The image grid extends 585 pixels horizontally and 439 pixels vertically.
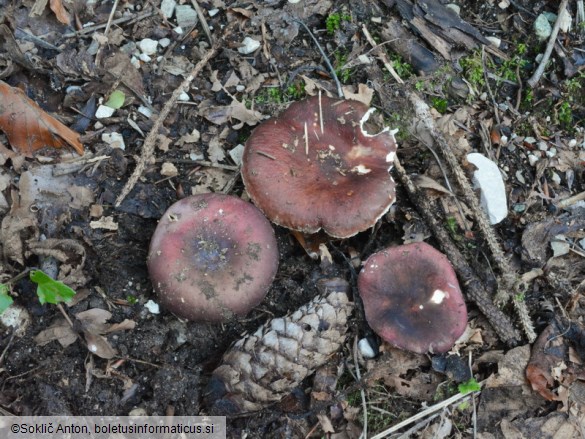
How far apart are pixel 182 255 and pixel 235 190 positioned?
0.74m

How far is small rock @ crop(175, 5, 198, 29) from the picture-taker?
411cm

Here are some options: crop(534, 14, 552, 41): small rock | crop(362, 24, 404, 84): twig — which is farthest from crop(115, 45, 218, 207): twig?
crop(534, 14, 552, 41): small rock

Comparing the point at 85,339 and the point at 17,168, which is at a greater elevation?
the point at 17,168

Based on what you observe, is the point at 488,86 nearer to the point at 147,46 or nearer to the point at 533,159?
the point at 533,159

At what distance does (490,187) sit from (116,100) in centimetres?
261

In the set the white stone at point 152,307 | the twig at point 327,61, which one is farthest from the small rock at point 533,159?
the white stone at point 152,307

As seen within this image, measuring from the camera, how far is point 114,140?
12.2 feet

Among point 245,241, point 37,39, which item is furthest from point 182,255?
point 37,39

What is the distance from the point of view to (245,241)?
10.8 feet

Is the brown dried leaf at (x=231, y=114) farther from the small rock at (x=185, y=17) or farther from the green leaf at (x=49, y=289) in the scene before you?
the green leaf at (x=49, y=289)

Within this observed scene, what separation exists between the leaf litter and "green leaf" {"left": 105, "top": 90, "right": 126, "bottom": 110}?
3 centimetres

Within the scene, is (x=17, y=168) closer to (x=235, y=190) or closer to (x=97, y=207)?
(x=97, y=207)

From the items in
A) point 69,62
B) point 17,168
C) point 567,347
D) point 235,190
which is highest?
point 69,62

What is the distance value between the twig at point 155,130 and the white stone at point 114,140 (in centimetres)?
19
